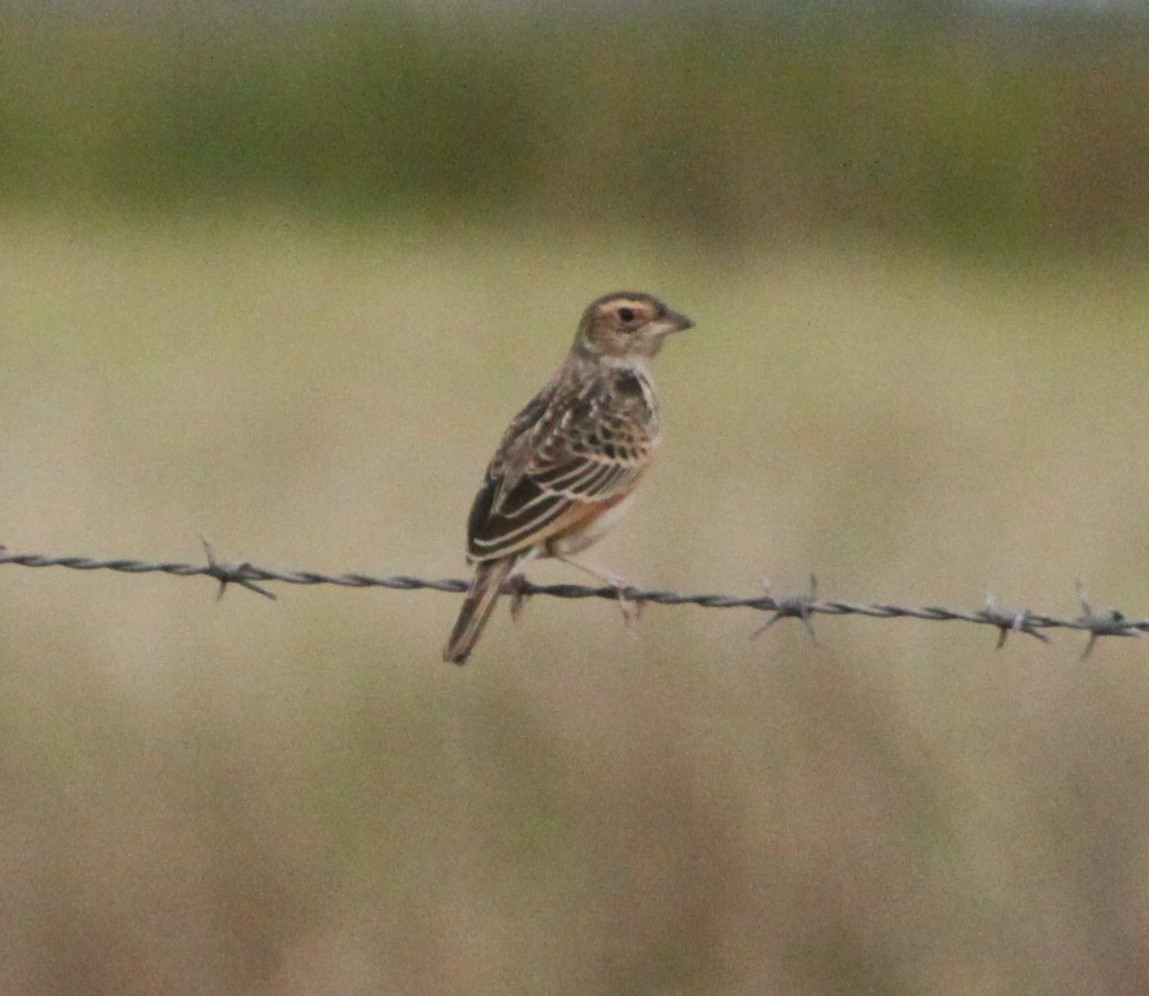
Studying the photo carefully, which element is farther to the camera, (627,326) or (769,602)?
(627,326)

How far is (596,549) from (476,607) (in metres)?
4.75

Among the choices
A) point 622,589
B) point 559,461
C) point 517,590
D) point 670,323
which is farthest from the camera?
point 670,323

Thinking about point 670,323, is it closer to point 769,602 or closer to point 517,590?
point 517,590

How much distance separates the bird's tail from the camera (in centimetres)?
695

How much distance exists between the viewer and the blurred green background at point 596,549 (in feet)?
25.7

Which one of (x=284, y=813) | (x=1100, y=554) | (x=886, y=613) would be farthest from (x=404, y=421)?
(x=886, y=613)

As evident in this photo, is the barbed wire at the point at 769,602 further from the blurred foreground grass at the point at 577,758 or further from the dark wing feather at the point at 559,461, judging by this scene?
the blurred foreground grass at the point at 577,758

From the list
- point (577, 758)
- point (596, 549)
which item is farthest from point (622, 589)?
point (596, 549)

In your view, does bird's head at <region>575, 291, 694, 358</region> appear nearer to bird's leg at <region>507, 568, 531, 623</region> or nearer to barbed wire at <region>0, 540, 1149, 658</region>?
bird's leg at <region>507, 568, 531, 623</region>

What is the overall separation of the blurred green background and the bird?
629 mm

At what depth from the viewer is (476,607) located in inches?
282

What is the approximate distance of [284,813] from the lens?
812 cm

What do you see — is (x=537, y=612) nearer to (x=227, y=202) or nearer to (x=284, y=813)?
(x=284, y=813)

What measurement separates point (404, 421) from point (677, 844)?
1087cm
